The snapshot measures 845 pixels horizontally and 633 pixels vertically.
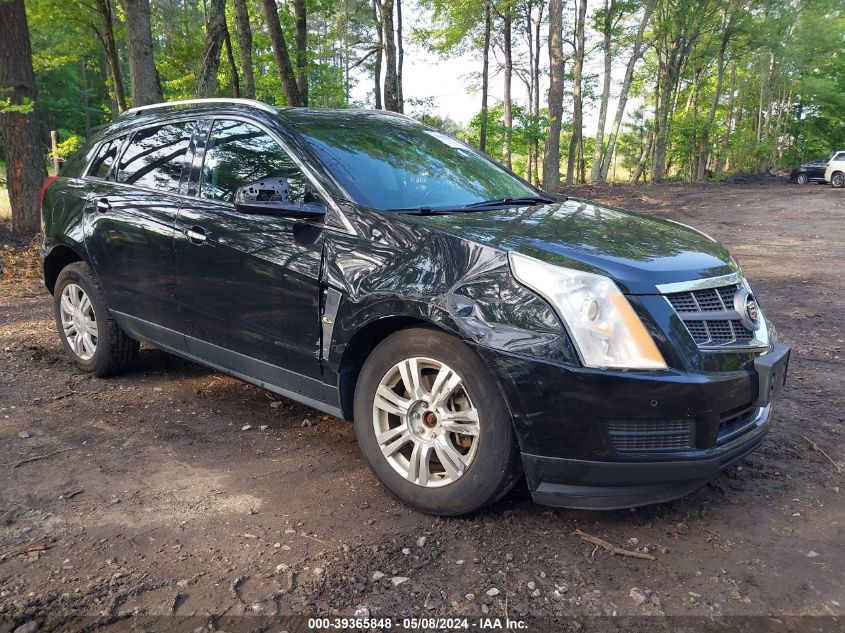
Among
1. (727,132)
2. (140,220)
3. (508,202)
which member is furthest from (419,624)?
(727,132)

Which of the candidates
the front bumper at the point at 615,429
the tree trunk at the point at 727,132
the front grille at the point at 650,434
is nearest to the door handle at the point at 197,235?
the front bumper at the point at 615,429

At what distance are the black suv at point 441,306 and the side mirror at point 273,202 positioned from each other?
1 cm

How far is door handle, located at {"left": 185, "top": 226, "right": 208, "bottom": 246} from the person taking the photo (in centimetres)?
380

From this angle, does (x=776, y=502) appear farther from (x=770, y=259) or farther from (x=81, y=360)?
(x=770, y=259)

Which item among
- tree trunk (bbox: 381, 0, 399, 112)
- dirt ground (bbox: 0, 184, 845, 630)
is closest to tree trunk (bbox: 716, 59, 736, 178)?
tree trunk (bbox: 381, 0, 399, 112)

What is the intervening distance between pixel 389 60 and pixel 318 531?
1569cm

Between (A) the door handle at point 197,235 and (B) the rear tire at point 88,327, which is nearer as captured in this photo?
(A) the door handle at point 197,235

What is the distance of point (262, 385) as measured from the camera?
12.2 ft

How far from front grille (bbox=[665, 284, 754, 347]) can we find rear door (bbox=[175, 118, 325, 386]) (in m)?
1.69

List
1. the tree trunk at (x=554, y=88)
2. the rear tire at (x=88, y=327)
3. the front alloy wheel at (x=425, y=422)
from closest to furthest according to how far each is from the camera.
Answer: the front alloy wheel at (x=425, y=422), the rear tire at (x=88, y=327), the tree trunk at (x=554, y=88)

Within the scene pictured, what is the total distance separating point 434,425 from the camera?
9.61 feet

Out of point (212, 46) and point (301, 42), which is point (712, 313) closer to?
point (212, 46)

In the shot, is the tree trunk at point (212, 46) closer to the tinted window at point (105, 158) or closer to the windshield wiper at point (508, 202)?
the tinted window at point (105, 158)

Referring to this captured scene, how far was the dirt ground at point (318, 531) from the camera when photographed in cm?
240
